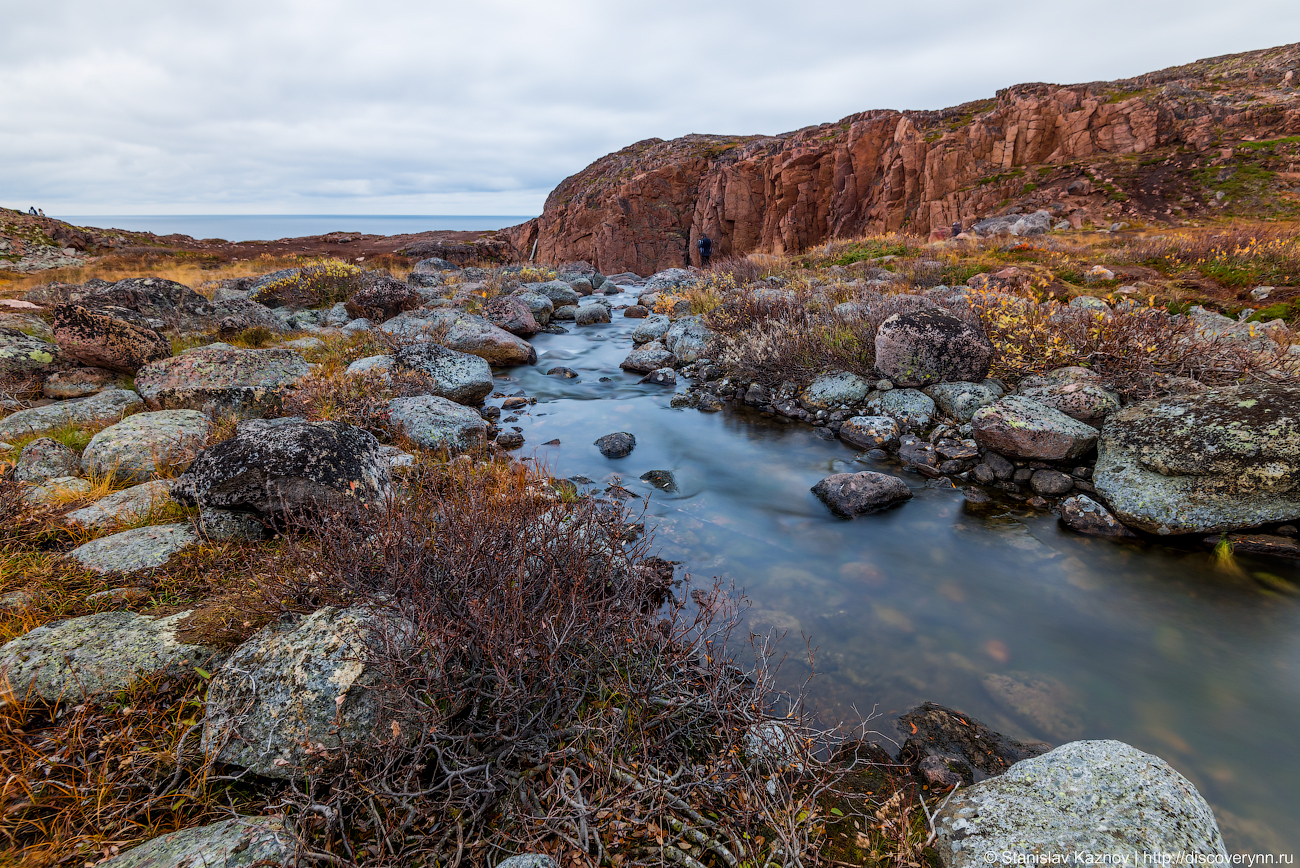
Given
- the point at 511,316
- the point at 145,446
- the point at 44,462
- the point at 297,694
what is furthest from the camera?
the point at 511,316

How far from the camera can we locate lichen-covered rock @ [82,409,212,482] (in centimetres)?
Answer: 518

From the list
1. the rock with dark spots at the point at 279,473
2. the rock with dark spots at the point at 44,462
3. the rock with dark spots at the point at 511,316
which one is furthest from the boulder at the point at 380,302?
the rock with dark spots at the point at 279,473

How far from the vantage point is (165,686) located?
296cm

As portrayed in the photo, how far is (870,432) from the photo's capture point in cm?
812

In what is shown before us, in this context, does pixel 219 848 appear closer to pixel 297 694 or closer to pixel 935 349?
pixel 297 694

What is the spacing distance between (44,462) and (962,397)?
11183mm

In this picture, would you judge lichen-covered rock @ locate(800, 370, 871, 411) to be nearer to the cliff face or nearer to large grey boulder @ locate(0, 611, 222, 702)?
large grey boulder @ locate(0, 611, 222, 702)

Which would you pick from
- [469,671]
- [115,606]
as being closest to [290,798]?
[469,671]

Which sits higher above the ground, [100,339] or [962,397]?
[100,339]

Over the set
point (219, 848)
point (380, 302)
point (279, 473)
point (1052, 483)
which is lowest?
point (1052, 483)

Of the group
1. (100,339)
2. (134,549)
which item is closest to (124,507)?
(134,549)

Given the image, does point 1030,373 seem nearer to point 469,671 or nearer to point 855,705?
point 855,705

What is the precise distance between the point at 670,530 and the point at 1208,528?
5.64 metres

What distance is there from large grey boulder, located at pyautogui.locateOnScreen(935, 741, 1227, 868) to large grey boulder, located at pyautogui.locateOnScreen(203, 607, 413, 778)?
3.10 m
